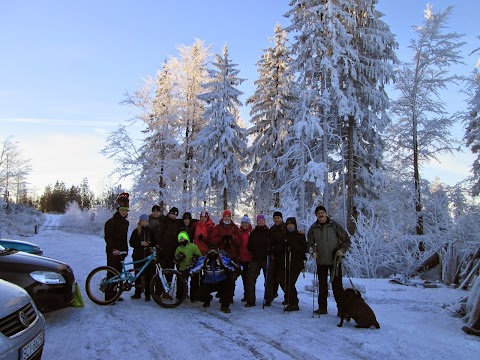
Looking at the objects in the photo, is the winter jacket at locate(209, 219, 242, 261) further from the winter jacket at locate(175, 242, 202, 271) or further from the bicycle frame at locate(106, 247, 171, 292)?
the bicycle frame at locate(106, 247, 171, 292)

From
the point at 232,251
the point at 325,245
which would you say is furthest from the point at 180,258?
the point at 325,245

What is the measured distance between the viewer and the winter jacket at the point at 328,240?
7.29 m

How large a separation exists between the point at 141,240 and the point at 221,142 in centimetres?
1710

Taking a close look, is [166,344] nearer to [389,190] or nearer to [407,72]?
[389,190]

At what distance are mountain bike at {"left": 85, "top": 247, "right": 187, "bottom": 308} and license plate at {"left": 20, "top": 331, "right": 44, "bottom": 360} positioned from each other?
3985mm

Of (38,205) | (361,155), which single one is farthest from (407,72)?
(38,205)

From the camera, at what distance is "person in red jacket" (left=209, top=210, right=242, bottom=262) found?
8211 millimetres

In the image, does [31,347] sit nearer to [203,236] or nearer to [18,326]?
[18,326]

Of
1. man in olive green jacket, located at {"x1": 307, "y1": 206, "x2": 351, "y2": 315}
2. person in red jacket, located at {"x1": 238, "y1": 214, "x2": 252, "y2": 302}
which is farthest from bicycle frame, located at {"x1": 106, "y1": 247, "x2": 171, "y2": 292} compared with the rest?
man in olive green jacket, located at {"x1": 307, "y1": 206, "x2": 351, "y2": 315}

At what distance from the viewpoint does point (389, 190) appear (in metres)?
23.3

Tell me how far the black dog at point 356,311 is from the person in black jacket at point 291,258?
1.27 meters

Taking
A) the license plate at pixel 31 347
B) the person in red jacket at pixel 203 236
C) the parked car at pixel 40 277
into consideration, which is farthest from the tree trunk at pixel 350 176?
the license plate at pixel 31 347

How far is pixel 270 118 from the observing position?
86.7ft

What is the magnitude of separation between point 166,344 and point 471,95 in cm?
2462
